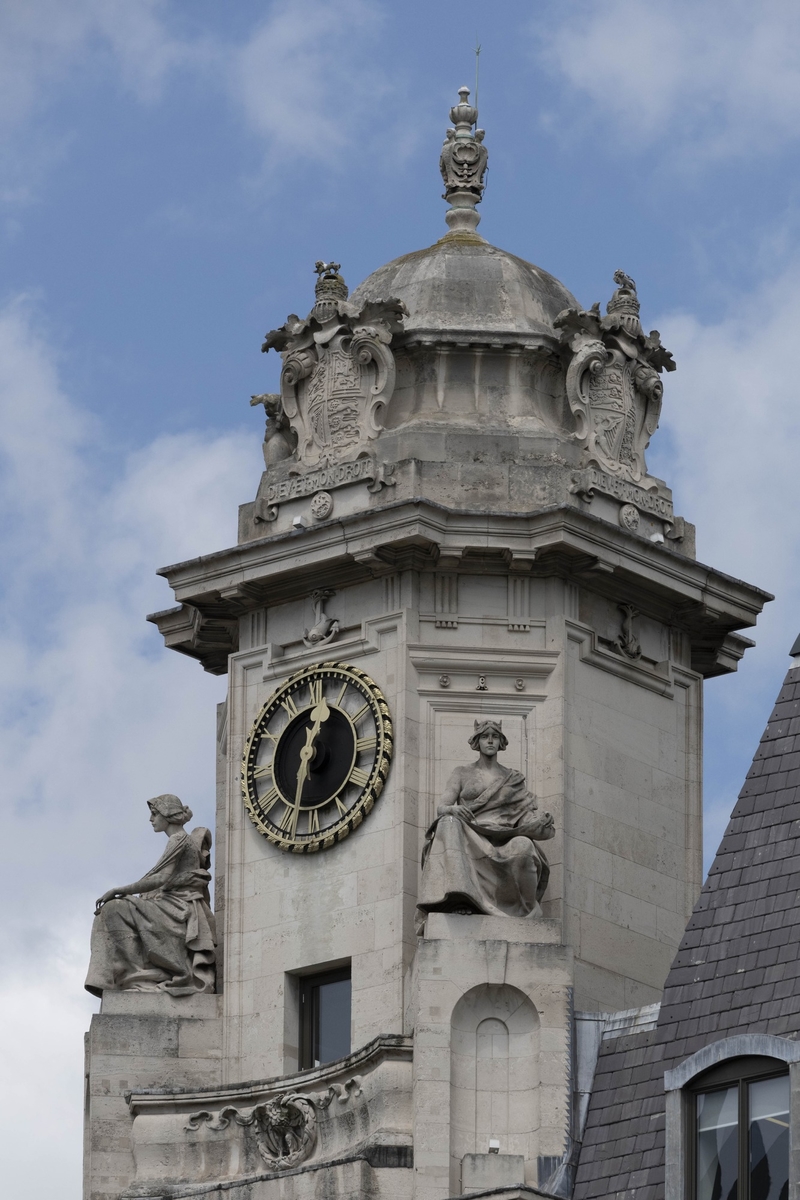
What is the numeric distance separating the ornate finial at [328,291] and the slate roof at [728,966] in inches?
Answer: 356

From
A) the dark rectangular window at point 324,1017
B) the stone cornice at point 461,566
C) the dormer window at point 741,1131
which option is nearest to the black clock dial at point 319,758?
the stone cornice at point 461,566

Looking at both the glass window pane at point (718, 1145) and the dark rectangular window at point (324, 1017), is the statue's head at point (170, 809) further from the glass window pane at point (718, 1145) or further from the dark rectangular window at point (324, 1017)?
the glass window pane at point (718, 1145)

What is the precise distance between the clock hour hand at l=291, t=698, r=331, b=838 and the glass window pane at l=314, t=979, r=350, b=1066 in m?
2.03

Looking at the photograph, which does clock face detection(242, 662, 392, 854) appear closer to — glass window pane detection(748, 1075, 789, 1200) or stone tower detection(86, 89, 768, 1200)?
stone tower detection(86, 89, 768, 1200)

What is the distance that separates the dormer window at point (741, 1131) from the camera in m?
46.1

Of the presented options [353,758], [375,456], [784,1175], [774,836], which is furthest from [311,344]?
[784,1175]

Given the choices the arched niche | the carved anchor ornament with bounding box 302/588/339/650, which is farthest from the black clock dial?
the arched niche

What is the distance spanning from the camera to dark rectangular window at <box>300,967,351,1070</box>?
5241 cm

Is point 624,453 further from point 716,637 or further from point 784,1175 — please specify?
point 784,1175

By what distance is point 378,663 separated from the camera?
53.2 metres

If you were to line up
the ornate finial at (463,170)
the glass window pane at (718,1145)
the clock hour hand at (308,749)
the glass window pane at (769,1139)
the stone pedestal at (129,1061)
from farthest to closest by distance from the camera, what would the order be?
1. the ornate finial at (463,170)
2. the clock hour hand at (308,749)
3. the stone pedestal at (129,1061)
4. the glass window pane at (718,1145)
5. the glass window pane at (769,1139)

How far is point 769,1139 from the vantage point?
4622 cm

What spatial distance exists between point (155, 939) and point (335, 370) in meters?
7.60

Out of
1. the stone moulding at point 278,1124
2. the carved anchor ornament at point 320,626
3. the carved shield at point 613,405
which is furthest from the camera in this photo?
the carved shield at point 613,405
